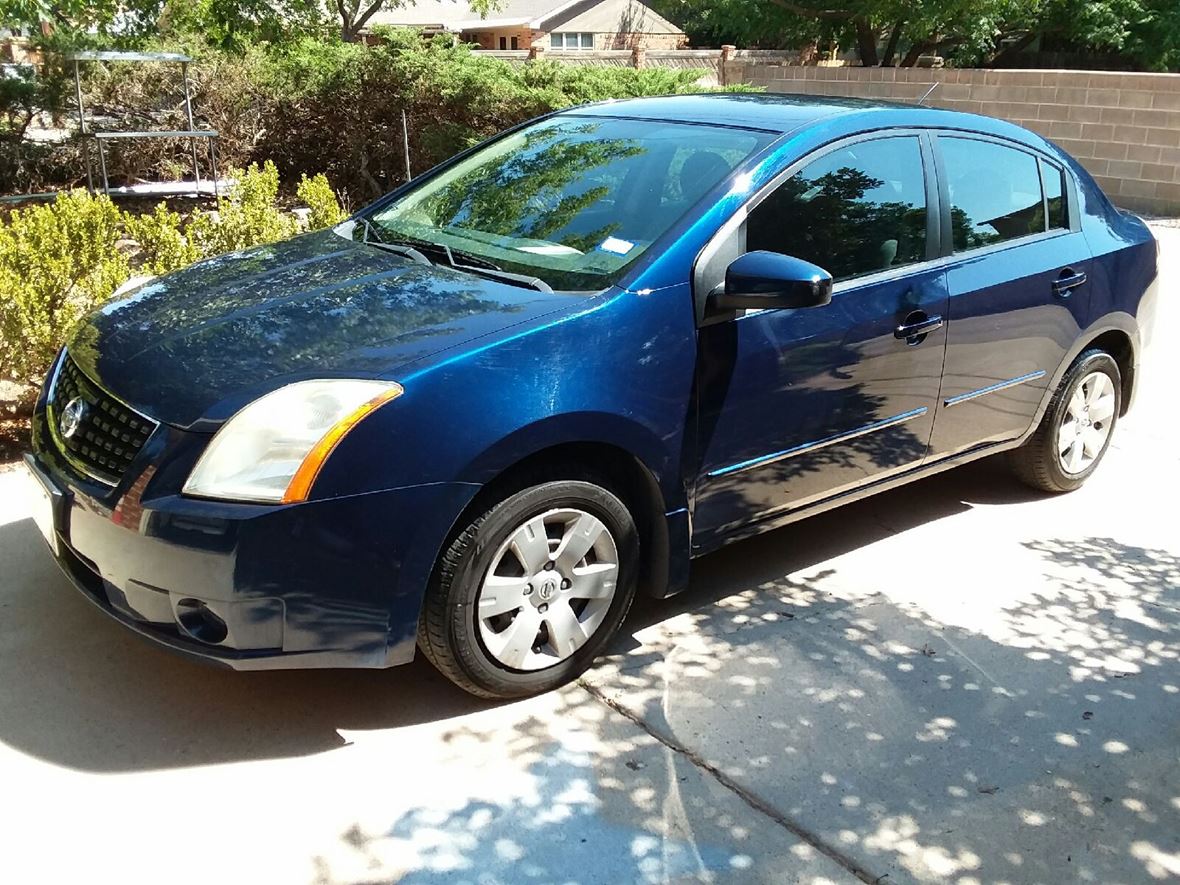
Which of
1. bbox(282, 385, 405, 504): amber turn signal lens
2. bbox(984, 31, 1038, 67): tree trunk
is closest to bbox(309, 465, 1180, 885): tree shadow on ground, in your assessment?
bbox(282, 385, 405, 504): amber turn signal lens

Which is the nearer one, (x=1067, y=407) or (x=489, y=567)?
(x=489, y=567)

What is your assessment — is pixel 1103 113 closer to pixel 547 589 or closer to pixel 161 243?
pixel 161 243

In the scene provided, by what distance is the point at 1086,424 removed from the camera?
5.35 metres

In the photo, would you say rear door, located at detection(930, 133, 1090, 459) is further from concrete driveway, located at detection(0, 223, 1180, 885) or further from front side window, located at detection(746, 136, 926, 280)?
concrete driveway, located at detection(0, 223, 1180, 885)

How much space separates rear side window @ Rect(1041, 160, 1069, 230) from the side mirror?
190 cm

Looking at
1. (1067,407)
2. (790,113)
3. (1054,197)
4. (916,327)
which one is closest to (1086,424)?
(1067,407)

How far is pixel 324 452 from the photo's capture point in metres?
2.95

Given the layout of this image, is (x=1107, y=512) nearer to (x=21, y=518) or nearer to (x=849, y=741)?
(x=849, y=741)

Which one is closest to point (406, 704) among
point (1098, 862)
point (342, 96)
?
point (1098, 862)

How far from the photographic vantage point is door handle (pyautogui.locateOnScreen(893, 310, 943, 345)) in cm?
413

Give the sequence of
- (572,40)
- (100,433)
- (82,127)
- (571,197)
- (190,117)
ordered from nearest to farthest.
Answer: (100,433) < (571,197) < (82,127) < (190,117) < (572,40)

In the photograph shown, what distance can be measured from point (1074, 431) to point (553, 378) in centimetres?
312

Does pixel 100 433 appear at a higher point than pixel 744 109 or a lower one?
lower

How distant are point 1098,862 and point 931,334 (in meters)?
1.98
